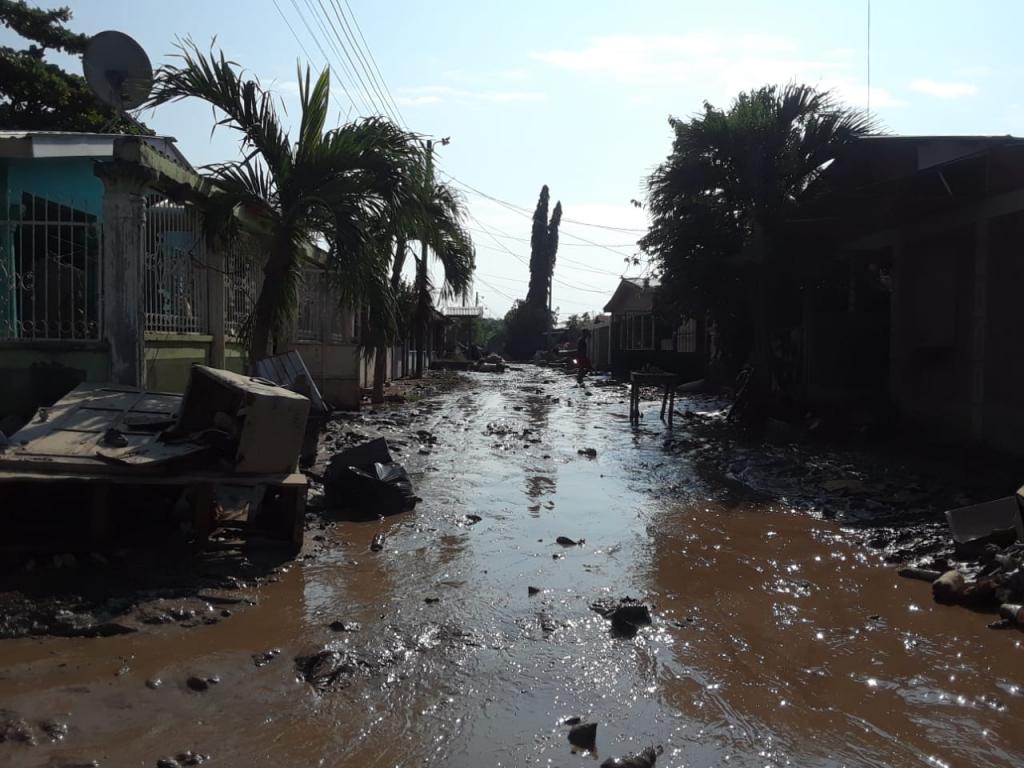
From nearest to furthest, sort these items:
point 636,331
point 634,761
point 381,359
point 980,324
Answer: point 634,761, point 980,324, point 381,359, point 636,331

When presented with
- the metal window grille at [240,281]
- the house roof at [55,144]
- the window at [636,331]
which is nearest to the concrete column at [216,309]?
the metal window grille at [240,281]

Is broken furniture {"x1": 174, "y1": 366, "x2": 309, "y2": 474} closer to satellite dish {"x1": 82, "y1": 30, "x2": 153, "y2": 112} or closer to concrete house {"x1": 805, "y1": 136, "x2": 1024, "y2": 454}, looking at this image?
satellite dish {"x1": 82, "y1": 30, "x2": 153, "y2": 112}

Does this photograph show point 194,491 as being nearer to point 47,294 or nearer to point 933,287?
point 47,294

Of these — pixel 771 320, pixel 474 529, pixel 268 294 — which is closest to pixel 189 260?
pixel 268 294

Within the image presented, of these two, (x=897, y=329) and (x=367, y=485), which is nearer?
(x=367, y=485)

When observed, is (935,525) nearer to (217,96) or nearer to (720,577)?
(720,577)

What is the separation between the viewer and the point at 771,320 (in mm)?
14375

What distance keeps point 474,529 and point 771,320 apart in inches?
362

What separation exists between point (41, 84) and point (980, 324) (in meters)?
17.5

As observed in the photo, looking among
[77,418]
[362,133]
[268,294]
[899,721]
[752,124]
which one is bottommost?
[899,721]

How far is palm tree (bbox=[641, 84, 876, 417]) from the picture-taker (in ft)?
43.9

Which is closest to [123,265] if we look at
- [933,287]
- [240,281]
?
[240,281]

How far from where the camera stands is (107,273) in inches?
284

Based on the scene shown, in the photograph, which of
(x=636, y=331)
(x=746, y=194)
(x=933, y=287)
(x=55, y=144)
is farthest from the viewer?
(x=636, y=331)
